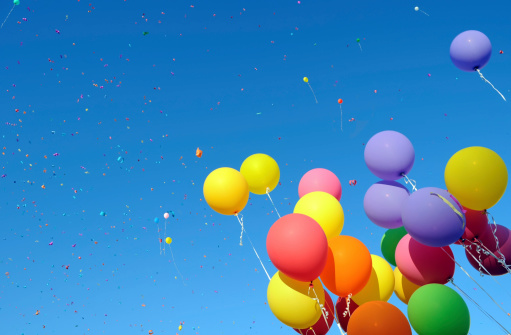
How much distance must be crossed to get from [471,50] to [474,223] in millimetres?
2575

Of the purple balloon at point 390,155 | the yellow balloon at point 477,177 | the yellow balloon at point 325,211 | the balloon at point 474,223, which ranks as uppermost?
the yellow balloon at point 477,177

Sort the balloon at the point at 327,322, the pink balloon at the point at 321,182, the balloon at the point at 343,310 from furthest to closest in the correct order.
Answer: the pink balloon at the point at 321,182 < the balloon at the point at 343,310 < the balloon at the point at 327,322

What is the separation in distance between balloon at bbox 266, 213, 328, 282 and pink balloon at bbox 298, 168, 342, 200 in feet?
4.10

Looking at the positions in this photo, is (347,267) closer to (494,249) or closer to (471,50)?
(494,249)

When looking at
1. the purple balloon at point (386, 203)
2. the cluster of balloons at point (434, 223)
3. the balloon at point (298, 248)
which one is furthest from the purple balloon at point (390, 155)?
the balloon at point (298, 248)

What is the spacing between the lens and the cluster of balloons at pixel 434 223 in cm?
440

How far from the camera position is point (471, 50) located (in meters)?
6.32

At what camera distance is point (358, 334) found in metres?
4.42

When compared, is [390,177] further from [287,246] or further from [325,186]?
[287,246]

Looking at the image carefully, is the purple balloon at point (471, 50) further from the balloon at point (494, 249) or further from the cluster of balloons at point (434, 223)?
the balloon at point (494, 249)

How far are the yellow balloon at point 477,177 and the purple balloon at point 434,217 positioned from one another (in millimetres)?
126

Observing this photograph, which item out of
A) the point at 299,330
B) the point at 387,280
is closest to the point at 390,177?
the point at 387,280

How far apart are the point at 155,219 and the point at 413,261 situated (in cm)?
381

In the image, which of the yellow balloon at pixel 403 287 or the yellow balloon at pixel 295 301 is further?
the yellow balloon at pixel 403 287
